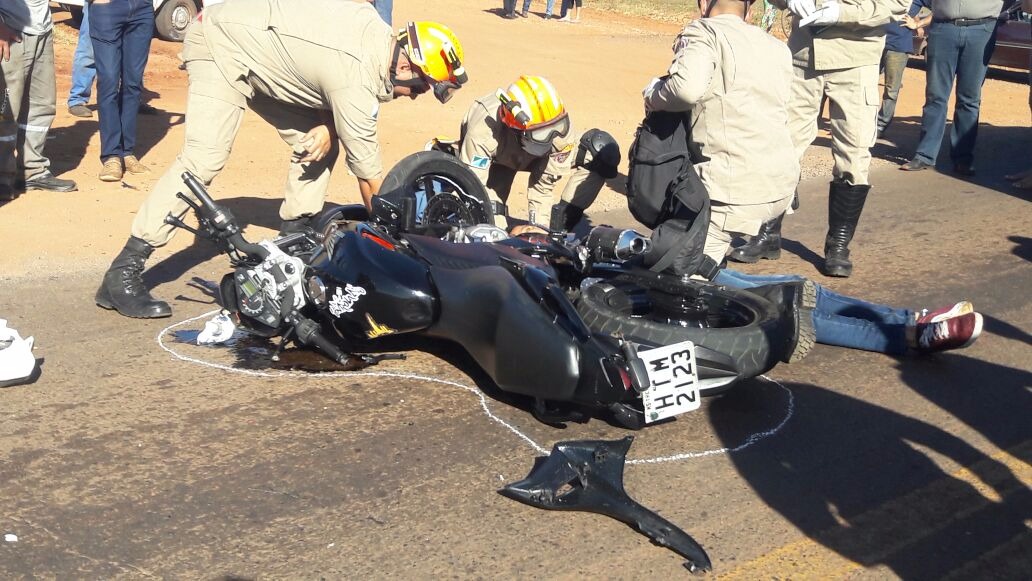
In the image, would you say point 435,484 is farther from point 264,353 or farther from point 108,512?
point 264,353

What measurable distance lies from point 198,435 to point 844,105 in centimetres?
513

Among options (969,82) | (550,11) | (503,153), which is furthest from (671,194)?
(550,11)

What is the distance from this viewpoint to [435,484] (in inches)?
175

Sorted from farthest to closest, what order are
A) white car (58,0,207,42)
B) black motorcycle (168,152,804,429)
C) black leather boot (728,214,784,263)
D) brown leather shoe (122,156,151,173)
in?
white car (58,0,207,42)
brown leather shoe (122,156,151,173)
black leather boot (728,214,784,263)
black motorcycle (168,152,804,429)

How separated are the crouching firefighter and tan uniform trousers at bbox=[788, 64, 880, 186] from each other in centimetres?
178

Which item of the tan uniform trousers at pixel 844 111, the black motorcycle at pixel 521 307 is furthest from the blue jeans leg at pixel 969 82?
the black motorcycle at pixel 521 307

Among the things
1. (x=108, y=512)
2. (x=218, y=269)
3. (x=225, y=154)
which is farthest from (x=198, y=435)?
(x=218, y=269)

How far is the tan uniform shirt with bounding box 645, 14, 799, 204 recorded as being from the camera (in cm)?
575

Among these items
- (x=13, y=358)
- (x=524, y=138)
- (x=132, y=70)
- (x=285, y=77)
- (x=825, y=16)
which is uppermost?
(x=825, y=16)

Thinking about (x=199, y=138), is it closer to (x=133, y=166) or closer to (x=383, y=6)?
(x=133, y=166)

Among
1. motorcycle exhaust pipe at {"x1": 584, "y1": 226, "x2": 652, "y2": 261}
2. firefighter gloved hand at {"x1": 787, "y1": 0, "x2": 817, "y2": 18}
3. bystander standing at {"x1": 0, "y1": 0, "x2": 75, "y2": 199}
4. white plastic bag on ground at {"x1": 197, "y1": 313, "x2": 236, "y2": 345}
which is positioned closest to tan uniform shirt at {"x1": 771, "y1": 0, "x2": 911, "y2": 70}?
firefighter gloved hand at {"x1": 787, "y1": 0, "x2": 817, "y2": 18}

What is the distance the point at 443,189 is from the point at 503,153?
68 cm

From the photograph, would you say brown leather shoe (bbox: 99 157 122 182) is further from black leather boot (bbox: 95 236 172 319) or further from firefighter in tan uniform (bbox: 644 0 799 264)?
firefighter in tan uniform (bbox: 644 0 799 264)

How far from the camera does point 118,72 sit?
32.2 feet
